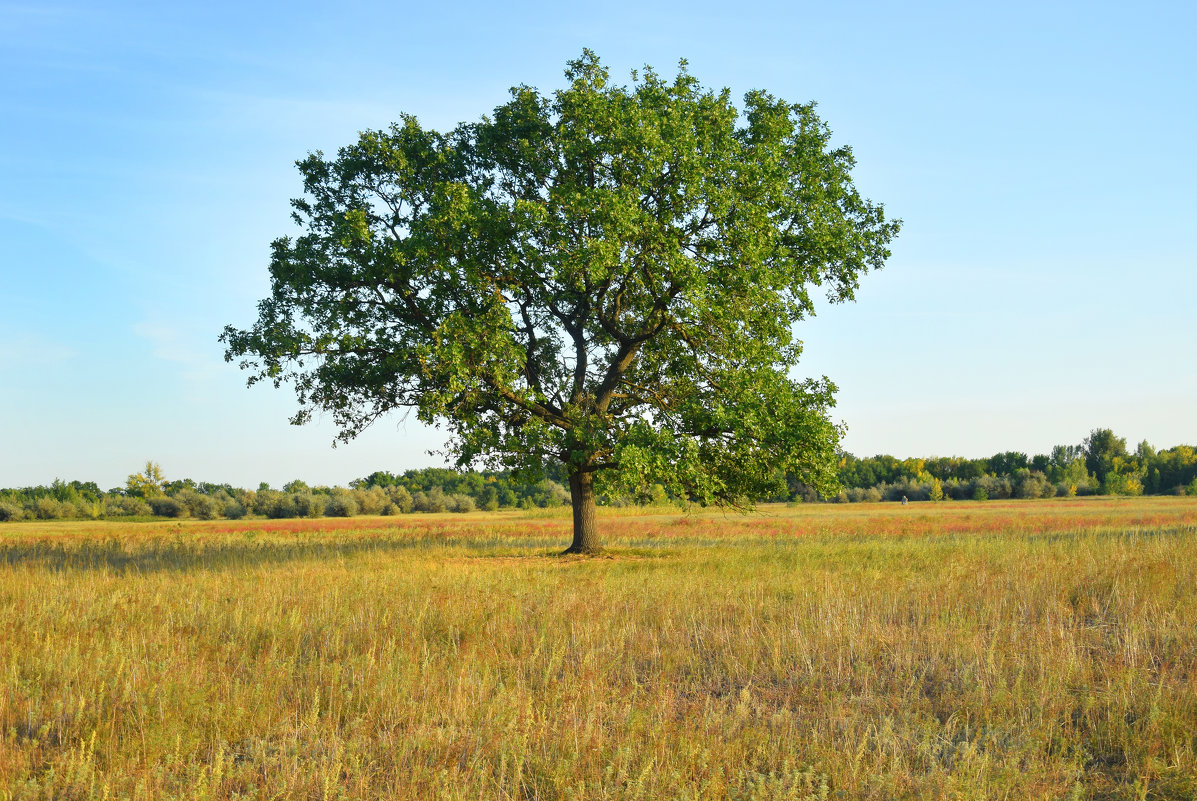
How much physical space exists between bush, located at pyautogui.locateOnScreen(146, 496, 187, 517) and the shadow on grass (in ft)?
133

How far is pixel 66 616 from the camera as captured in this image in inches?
432

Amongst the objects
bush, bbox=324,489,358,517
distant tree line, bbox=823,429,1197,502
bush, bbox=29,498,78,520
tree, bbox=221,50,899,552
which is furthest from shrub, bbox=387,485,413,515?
tree, bbox=221,50,899,552

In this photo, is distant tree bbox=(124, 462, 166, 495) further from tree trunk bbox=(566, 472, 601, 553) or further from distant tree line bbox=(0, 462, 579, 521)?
tree trunk bbox=(566, 472, 601, 553)

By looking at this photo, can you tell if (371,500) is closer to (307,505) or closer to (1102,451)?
(307,505)

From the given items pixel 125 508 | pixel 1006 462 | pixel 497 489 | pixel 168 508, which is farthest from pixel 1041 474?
pixel 125 508

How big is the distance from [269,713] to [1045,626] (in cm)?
880

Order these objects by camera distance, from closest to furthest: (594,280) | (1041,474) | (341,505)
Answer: (594,280) → (341,505) → (1041,474)

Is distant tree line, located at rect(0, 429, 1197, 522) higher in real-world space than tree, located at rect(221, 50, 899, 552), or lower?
lower

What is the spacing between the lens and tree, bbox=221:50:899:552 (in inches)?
819

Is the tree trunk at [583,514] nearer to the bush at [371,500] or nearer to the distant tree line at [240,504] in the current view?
the distant tree line at [240,504]

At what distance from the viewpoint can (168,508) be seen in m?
67.6

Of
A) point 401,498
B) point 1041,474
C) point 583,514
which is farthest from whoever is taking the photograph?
point 1041,474

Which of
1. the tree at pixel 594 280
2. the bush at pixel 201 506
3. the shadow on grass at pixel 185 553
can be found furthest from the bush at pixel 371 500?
the tree at pixel 594 280

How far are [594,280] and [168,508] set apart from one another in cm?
6195
